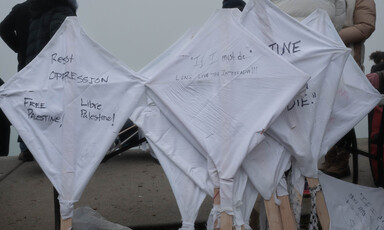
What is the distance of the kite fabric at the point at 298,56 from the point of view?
1.70 meters

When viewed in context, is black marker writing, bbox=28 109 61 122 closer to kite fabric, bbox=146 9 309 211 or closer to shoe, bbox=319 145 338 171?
kite fabric, bbox=146 9 309 211

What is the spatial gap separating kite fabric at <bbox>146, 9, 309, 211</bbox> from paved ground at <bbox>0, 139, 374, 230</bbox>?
1.12m

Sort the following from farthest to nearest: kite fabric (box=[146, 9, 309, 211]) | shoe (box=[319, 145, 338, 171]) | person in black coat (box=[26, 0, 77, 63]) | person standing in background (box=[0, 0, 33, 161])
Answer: person standing in background (box=[0, 0, 33, 161]) < shoe (box=[319, 145, 338, 171]) < person in black coat (box=[26, 0, 77, 63]) < kite fabric (box=[146, 9, 309, 211])

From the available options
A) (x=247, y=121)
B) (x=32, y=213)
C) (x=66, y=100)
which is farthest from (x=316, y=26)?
(x=32, y=213)

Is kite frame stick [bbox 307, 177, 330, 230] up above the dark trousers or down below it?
above

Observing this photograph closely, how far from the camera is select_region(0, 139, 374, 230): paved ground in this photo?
2.62 m

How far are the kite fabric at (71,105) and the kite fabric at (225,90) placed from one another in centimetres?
16

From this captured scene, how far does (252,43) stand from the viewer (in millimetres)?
1637

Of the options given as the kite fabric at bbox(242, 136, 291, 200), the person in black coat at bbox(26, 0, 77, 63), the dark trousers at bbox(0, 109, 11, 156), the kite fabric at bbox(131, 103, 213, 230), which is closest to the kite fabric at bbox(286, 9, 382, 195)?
the kite fabric at bbox(242, 136, 291, 200)

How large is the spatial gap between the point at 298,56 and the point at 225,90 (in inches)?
14.0

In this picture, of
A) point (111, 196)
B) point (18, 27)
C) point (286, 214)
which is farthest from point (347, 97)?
point (18, 27)

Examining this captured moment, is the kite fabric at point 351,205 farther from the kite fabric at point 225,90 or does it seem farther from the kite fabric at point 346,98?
the kite fabric at point 225,90

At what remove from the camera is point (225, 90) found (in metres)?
1.64

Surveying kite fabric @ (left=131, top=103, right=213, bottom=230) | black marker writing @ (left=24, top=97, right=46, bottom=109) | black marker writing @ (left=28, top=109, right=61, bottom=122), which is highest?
black marker writing @ (left=24, top=97, right=46, bottom=109)
